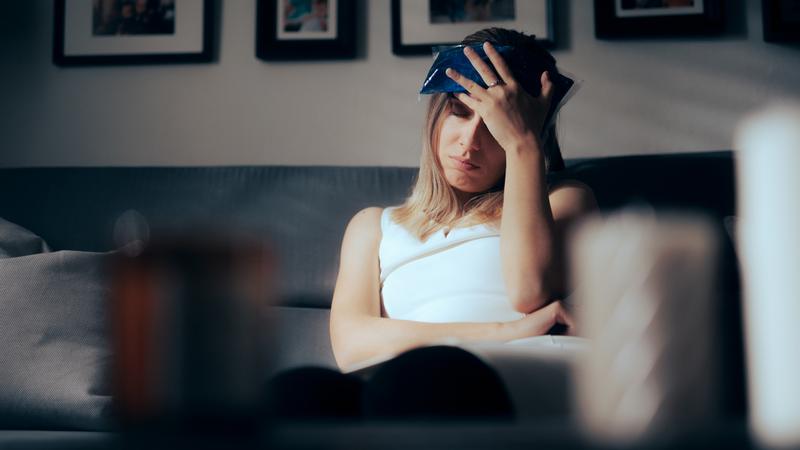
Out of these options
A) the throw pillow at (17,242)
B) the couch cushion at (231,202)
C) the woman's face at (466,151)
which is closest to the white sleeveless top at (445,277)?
the woman's face at (466,151)

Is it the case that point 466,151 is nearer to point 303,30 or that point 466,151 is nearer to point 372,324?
point 372,324

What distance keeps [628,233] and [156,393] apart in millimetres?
221

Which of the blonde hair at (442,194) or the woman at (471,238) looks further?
the blonde hair at (442,194)

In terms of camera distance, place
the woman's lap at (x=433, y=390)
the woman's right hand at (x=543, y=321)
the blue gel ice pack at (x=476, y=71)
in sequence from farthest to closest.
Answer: the blue gel ice pack at (x=476, y=71) → the woman's right hand at (x=543, y=321) → the woman's lap at (x=433, y=390)

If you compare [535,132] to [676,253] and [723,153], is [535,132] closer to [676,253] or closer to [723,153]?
[723,153]

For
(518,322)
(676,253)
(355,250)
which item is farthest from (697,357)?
(355,250)

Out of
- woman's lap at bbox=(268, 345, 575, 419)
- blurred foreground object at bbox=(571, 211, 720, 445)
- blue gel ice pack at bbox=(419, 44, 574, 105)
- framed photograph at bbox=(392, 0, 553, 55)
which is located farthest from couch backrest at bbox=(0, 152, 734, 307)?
blurred foreground object at bbox=(571, 211, 720, 445)

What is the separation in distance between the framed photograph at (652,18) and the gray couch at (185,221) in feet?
1.39

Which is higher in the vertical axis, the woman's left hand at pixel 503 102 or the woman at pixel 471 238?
the woman's left hand at pixel 503 102

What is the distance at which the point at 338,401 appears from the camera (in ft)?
2.61

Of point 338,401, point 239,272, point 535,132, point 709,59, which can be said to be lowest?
point 338,401

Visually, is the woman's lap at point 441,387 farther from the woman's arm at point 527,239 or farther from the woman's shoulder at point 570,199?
the woman's shoulder at point 570,199

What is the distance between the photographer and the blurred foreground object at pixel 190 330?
33 cm

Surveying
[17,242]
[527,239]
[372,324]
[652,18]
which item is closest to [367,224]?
[372,324]
